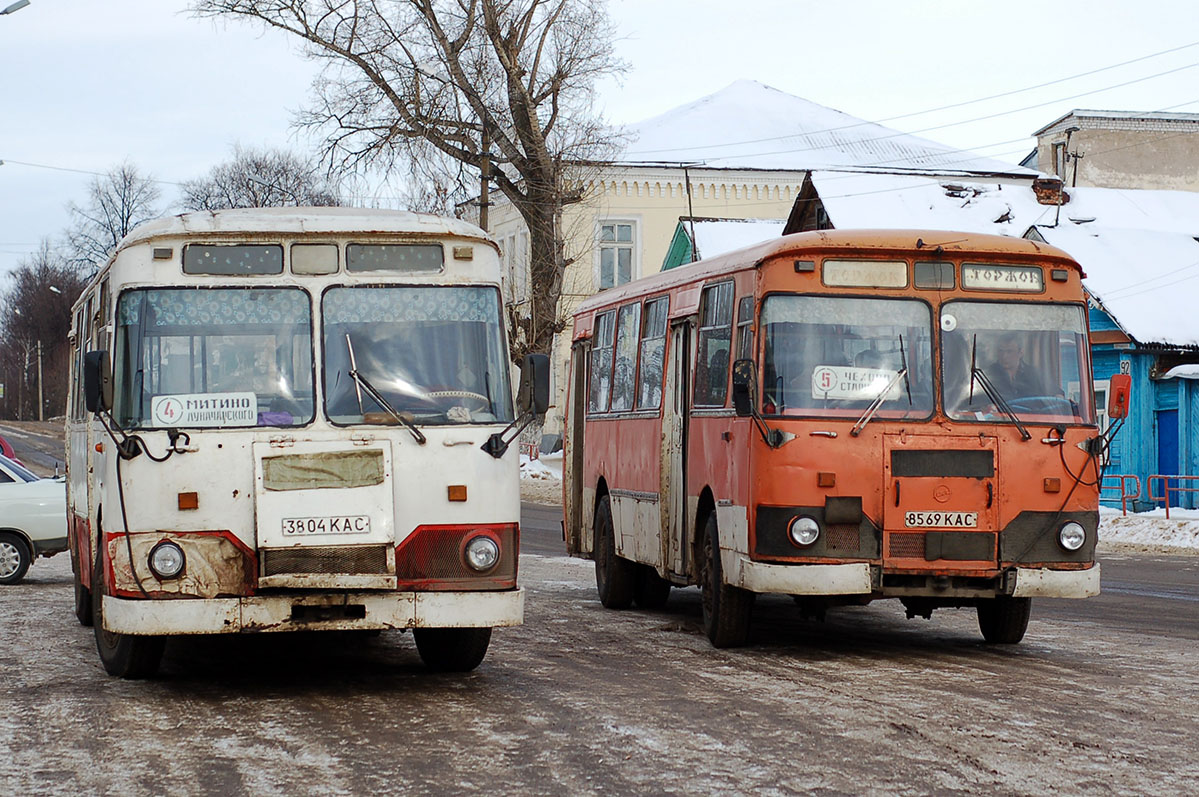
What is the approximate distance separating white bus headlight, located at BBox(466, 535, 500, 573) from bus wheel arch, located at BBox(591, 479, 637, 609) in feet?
18.9

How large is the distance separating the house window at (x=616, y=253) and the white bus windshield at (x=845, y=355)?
156ft

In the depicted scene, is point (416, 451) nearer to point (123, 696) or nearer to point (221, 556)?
point (221, 556)

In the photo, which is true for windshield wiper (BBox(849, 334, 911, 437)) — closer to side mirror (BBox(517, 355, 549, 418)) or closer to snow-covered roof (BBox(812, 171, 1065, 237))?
side mirror (BBox(517, 355, 549, 418))

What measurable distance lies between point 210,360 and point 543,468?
41495 millimetres

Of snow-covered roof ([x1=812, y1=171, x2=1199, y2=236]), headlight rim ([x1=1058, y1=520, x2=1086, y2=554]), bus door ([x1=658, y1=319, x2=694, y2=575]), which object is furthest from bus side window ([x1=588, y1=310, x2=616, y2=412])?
snow-covered roof ([x1=812, y1=171, x2=1199, y2=236])

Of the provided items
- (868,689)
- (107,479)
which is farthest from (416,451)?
(868,689)

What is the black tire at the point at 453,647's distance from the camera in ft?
36.1

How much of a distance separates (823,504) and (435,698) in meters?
3.06

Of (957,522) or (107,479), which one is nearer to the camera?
(107,479)

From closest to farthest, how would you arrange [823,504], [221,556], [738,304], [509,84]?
1. [221,556]
2. [823,504]
3. [738,304]
4. [509,84]

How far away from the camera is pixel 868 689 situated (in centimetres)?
1035

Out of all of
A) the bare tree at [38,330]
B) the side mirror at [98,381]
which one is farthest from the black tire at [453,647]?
the bare tree at [38,330]

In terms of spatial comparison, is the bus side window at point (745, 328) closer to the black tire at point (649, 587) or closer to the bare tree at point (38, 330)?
the black tire at point (649, 587)

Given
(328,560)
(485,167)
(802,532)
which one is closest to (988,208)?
(485,167)
